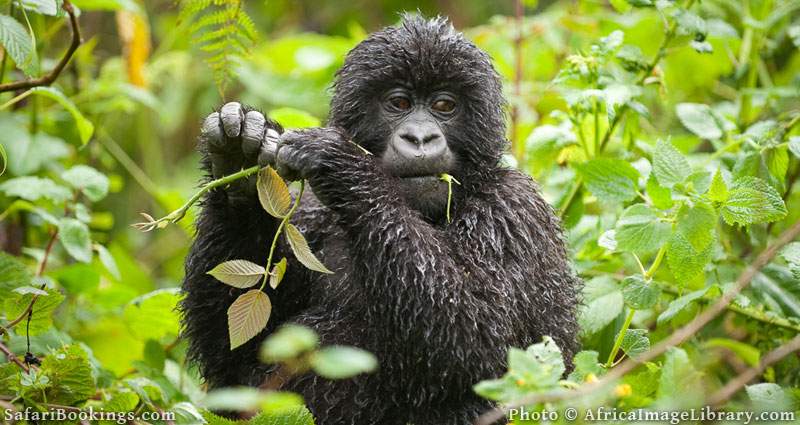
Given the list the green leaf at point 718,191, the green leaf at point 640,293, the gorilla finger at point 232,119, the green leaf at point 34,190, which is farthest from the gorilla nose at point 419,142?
the green leaf at point 34,190

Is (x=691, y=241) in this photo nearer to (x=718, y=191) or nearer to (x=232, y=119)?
(x=718, y=191)

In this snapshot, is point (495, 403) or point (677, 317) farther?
point (677, 317)

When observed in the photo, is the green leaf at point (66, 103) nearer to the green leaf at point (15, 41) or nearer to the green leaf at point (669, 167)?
the green leaf at point (15, 41)

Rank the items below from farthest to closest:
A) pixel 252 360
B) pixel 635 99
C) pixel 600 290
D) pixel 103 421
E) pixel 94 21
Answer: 1. pixel 94 21
2. pixel 635 99
3. pixel 600 290
4. pixel 252 360
5. pixel 103 421

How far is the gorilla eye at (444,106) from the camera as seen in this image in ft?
10.7

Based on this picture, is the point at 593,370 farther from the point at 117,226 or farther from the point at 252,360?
the point at 117,226

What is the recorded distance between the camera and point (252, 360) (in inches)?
132

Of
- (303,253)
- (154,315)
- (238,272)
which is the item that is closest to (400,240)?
(303,253)

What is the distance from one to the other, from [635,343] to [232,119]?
55.0 inches

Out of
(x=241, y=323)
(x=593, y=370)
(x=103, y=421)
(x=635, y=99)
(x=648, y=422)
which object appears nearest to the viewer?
(x=648, y=422)

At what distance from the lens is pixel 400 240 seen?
115 inches

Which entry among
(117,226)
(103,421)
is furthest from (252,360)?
(117,226)

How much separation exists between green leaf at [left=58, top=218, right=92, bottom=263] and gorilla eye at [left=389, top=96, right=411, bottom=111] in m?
1.38

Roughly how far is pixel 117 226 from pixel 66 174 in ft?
11.4
